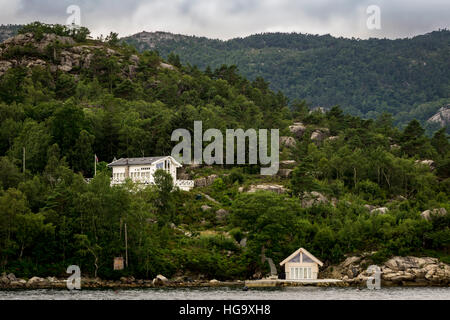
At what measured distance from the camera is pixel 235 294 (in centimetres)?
6362

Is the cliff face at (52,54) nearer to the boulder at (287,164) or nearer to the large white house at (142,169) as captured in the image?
A: the boulder at (287,164)

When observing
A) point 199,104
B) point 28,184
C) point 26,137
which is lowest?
point 28,184

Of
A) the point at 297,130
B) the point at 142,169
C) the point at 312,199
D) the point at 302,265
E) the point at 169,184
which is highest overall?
the point at 297,130

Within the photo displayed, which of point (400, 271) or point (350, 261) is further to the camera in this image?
point (350, 261)

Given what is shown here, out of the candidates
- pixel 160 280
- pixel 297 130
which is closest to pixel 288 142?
pixel 297 130

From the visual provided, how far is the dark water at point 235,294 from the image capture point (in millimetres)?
60125

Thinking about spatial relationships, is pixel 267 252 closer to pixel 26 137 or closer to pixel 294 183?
pixel 294 183

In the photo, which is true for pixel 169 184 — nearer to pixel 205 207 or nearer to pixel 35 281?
pixel 205 207

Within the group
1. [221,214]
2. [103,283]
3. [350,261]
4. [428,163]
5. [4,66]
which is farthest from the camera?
[4,66]

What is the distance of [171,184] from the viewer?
87.2 m

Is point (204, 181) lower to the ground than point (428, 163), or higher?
lower

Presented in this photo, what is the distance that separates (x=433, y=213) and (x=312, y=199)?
14.7 m

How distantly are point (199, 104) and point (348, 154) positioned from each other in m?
32.0
